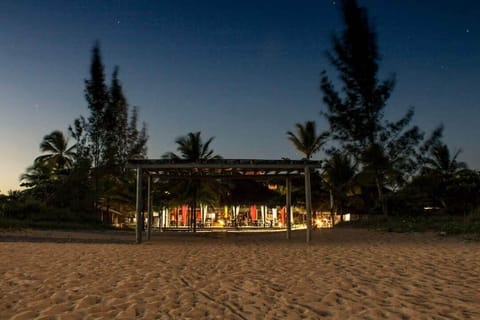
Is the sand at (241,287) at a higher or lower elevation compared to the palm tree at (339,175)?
lower

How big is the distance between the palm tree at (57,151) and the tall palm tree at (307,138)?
18.1m

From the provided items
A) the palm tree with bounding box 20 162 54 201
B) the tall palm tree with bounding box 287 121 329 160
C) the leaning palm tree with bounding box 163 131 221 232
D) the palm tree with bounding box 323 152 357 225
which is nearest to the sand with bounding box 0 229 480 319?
the leaning palm tree with bounding box 163 131 221 232

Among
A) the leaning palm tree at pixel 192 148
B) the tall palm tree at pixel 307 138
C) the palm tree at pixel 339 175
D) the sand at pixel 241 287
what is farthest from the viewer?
the tall palm tree at pixel 307 138

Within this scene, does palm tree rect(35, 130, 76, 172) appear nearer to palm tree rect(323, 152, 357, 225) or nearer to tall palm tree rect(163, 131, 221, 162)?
tall palm tree rect(163, 131, 221, 162)

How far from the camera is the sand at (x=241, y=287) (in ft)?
12.4

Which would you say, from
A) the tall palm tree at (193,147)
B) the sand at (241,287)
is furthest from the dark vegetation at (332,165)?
the sand at (241,287)

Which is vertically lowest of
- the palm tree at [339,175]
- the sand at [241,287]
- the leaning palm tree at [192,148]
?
→ the sand at [241,287]

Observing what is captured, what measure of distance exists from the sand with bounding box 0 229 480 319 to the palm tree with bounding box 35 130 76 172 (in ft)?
82.5

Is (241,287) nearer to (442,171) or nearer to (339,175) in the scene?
(339,175)

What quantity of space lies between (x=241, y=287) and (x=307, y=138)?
22.8 metres

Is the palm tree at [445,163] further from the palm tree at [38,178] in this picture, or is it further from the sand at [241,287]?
the palm tree at [38,178]

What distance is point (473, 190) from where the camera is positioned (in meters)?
25.1

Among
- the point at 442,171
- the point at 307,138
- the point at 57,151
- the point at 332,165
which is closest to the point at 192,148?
the point at 307,138

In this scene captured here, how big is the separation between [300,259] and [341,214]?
20.3 metres
